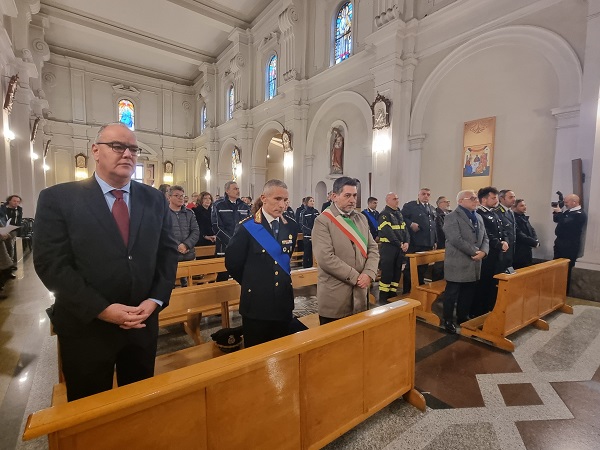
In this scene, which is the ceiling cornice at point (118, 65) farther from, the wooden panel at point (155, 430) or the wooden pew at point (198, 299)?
the wooden panel at point (155, 430)

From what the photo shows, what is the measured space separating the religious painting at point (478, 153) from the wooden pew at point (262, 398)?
5390 mm

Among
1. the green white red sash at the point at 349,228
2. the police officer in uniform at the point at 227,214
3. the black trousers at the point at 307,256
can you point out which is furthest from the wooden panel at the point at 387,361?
the black trousers at the point at 307,256

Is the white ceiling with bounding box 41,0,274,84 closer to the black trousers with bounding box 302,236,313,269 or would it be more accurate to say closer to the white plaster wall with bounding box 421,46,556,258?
the white plaster wall with bounding box 421,46,556,258

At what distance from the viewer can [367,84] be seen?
350 inches

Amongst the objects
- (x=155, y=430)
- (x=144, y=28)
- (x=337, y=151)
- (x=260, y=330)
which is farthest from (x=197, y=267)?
(x=144, y=28)

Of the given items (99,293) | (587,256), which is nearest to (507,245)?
(587,256)

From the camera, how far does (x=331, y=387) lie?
70.1 inches

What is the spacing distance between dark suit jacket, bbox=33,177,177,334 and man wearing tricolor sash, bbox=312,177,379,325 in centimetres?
118

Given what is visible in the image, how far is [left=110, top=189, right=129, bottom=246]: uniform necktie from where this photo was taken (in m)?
1.44

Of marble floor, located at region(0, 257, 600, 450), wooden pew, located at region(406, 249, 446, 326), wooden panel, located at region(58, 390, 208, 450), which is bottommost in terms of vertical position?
marble floor, located at region(0, 257, 600, 450)

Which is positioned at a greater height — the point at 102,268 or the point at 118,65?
the point at 118,65

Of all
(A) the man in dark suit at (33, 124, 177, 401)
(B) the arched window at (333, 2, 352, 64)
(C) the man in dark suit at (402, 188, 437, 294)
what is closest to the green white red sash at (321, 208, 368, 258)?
(A) the man in dark suit at (33, 124, 177, 401)

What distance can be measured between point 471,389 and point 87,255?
2.86 meters

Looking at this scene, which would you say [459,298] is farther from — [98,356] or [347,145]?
[347,145]
